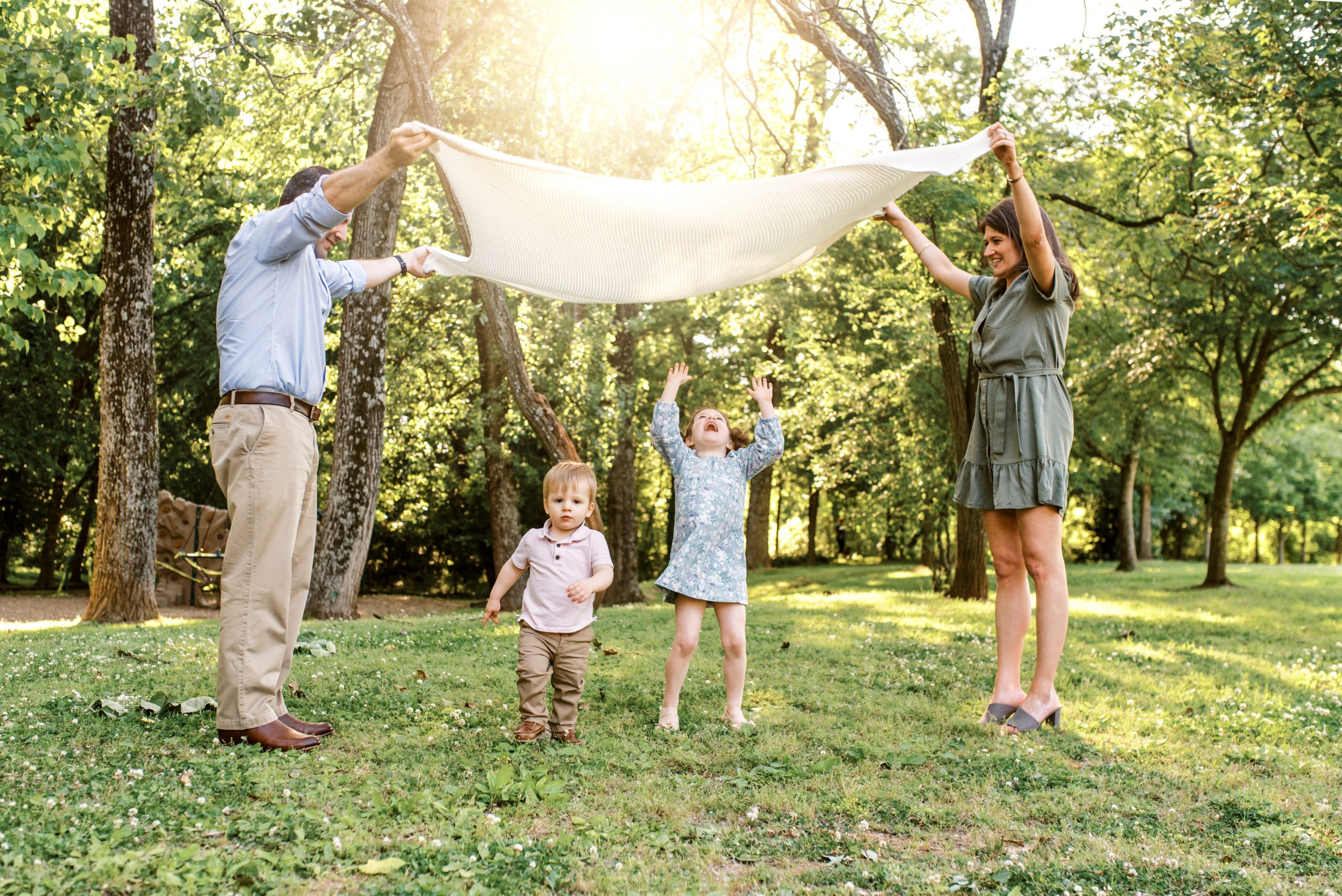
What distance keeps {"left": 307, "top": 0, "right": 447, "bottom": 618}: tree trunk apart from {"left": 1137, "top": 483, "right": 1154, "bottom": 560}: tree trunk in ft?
85.5

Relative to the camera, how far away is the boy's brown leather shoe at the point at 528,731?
4375mm

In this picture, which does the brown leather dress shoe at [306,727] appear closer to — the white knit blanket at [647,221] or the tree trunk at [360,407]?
the white knit blanket at [647,221]

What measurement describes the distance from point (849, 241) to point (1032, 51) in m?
7.59

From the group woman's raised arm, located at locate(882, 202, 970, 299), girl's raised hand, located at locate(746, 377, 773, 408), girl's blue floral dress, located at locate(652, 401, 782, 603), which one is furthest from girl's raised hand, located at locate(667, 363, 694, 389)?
woman's raised arm, located at locate(882, 202, 970, 299)

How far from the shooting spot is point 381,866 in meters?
2.79

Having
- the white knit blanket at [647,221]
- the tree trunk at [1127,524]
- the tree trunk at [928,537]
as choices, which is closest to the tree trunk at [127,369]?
the white knit blanket at [647,221]

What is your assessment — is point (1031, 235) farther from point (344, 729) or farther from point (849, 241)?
point (849, 241)

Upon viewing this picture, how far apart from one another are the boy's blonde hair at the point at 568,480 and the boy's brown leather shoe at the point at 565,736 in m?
1.09

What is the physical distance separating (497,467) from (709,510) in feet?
45.0

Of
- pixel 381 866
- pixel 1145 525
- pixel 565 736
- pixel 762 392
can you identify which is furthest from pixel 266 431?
pixel 1145 525

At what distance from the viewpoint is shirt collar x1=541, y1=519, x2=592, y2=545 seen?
4.76 metres

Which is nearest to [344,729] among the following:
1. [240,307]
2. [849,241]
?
[240,307]

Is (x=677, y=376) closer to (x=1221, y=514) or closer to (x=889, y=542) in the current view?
(x=1221, y=514)

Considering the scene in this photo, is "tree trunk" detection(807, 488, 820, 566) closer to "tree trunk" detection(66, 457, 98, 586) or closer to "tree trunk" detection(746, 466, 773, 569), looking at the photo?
"tree trunk" detection(746, 466, 773, 569)
